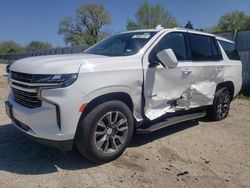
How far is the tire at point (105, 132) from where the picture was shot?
3.61 metres

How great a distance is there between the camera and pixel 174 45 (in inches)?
196

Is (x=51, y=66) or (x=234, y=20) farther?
(x=234, y=20)

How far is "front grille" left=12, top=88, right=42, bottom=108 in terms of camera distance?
11.4 feet

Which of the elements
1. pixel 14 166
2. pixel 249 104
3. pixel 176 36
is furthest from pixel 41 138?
pixel 249 104

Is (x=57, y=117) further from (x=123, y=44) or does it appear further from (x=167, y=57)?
(x=123, y=44)

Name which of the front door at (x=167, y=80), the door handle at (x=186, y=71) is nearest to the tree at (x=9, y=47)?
the front door at (x=167, y=80)

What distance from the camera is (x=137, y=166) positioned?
153 inches

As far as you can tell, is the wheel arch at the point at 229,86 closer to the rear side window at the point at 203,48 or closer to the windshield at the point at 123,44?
the rear side window at the point at 203,48

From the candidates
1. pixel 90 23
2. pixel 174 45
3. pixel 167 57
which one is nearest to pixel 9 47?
pixel 90 23

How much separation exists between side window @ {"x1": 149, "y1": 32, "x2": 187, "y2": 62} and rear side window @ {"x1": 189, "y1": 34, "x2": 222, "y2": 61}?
0.26 metres

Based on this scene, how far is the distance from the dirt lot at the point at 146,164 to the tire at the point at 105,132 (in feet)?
0.61

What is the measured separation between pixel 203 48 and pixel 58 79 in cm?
340

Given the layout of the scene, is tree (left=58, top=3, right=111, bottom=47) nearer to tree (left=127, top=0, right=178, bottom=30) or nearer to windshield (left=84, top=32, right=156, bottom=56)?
tree (left=127, top=0, right=178, bottom=30)

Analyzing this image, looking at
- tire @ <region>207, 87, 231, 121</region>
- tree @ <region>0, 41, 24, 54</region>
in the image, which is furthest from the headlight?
tree @ <region>0, 41, 24, 54</region>
